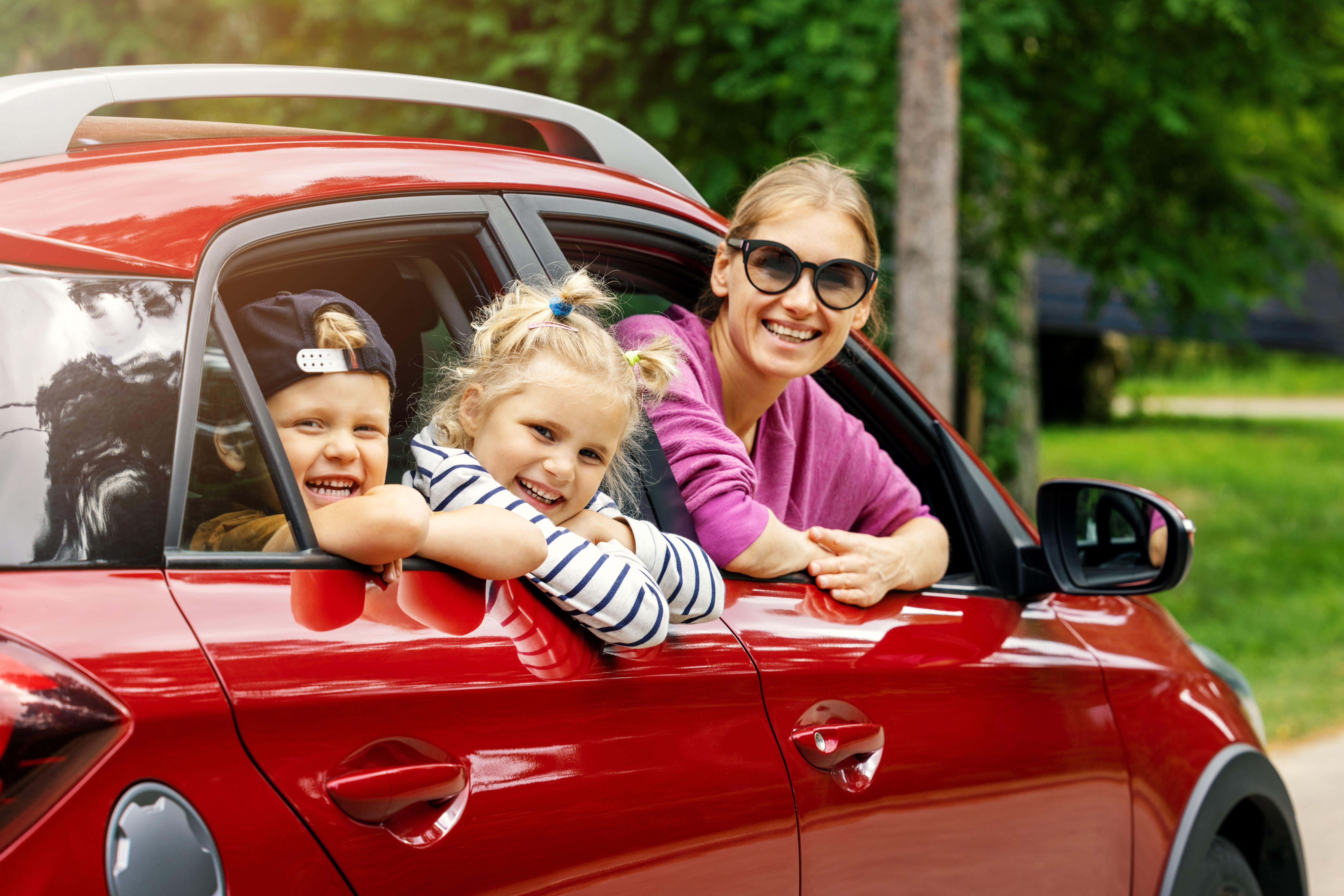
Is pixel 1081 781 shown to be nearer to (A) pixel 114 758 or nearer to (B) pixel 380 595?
(B) pixel 380 595

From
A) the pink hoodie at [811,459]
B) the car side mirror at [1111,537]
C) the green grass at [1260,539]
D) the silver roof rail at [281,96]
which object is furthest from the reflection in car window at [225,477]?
the green grass at [1260,539]

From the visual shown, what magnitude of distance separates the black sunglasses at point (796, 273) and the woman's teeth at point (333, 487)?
3.11 feet

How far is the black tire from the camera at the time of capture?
270cm

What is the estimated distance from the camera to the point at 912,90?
16.4 feet

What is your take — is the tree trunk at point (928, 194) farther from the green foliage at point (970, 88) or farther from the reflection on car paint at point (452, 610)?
the reflection on car paint at point (452, 610)

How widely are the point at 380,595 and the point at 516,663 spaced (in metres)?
0.18

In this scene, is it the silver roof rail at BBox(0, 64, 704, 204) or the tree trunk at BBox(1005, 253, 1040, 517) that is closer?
the silver roof rail at BBox(0, 64, 704, 204)

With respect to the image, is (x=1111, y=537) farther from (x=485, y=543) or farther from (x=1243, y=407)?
(x=1243, y=407)

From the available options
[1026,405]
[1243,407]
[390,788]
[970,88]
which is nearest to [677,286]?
[390,788]

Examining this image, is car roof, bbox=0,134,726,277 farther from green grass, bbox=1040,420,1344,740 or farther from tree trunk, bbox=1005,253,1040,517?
tree trunk, bbox=1005,253,1040,517

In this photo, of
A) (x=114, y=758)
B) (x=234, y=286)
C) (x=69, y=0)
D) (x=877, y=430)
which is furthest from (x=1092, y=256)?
(x=114, y=758)

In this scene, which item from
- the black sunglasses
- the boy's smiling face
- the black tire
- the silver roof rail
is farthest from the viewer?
the black tire

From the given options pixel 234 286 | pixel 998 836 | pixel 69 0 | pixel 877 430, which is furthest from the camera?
pixel 69 0

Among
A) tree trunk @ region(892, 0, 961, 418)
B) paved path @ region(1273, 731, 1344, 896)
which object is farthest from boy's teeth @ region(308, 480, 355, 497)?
paved path @ region(1273, 731, 1344, 896)
